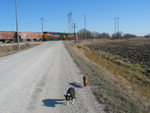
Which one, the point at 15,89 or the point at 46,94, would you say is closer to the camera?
the point at 46,94

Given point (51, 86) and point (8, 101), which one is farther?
point (51, 86)

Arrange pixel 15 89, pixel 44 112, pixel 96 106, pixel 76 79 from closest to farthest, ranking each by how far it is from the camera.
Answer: pixel 44 112 < pixel 96 106 < pixel 15 89 < pixel 76 79

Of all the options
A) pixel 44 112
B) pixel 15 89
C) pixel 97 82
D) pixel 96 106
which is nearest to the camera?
pixel 44 112

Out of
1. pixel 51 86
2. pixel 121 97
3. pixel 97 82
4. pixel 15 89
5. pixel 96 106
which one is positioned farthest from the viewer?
pixel 97 82

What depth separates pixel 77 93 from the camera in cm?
654

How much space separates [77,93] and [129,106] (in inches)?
75.7

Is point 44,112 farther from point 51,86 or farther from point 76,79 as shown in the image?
point 76,79

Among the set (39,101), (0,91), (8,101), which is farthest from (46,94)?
(0,91)

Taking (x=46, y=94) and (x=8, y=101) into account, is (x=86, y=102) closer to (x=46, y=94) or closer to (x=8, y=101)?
(x=46, y=94)

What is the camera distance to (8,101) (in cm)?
573

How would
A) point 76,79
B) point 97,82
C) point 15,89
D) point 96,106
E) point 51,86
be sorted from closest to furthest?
point 96,106, point 15,89, point 51,86, point 97,82, point 76,79

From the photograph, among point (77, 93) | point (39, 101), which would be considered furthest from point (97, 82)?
point (39, 101)

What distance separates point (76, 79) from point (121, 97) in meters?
2.99

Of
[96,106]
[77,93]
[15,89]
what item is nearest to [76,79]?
[77,93]
